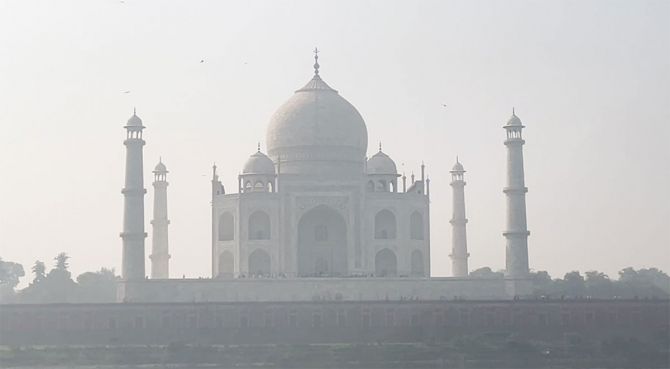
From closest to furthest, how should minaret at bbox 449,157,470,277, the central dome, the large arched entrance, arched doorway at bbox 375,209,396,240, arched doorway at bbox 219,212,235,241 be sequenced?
arched doorway at bbox 219,212,235,241
the large arched entrance
arched doorway at bbox 375,209,396,240
the central dome
minaret at bbox 449,157,470,277

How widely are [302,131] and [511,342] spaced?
17779 mm

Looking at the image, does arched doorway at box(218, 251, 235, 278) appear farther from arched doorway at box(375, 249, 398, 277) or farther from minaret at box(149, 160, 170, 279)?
arched doorway at box(375, 249, 398, 277)

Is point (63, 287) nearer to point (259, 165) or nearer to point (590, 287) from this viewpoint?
point (259, 165)

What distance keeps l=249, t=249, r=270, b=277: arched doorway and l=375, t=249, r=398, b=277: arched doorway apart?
4434 millimetres

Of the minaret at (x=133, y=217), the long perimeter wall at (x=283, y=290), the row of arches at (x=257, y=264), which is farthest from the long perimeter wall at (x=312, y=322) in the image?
the row of arches at (x=257, y=264)

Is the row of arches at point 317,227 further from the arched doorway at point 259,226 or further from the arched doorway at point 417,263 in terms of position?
the arched doorway at point 417,263

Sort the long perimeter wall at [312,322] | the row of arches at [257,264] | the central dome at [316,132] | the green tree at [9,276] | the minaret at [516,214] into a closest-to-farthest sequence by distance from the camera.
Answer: the long perimeter wall at [312,322], the minaret at [516,214], the row of arches at [257,264], the central dome at [316,132], the green tree at [9,276]

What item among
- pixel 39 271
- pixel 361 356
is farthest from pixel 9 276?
pixel 361 356

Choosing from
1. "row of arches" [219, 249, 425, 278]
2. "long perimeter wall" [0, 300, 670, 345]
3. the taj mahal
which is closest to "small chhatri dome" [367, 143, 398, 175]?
the taj mahal

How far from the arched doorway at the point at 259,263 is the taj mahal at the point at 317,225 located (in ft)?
0.13

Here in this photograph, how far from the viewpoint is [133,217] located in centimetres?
5956

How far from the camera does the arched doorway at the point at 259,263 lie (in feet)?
206

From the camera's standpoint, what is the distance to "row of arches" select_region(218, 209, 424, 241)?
6325 cm

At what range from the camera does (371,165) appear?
65625 mm
